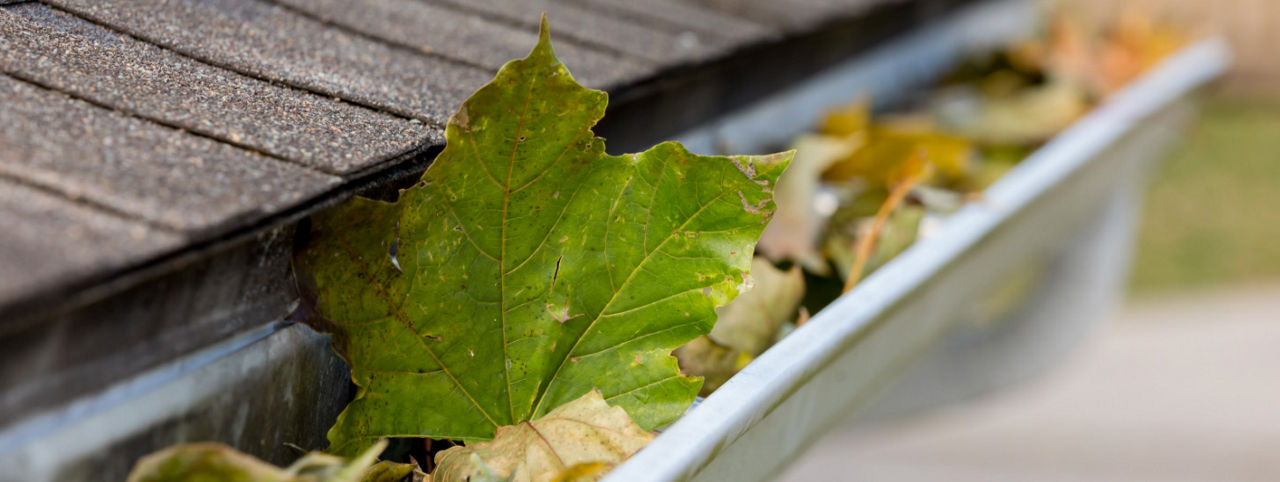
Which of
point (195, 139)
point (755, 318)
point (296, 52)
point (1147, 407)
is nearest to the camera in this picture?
point (195, 139)

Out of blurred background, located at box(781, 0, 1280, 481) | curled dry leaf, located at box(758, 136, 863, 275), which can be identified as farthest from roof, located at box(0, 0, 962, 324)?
blurred background, located at box(781, 0, 1280, 481)

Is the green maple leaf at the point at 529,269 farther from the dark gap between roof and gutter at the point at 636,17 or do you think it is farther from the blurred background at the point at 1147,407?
the blurred background at the point at 1147,407

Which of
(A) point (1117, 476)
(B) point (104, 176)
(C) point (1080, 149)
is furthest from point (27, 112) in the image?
(A) point (1117, 476)

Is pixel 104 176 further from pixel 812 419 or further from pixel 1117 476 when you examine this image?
pixel 1117 476

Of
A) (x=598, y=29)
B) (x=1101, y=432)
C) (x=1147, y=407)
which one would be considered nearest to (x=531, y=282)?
(x=598, y=29)

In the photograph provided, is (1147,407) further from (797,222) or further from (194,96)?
(194,96)

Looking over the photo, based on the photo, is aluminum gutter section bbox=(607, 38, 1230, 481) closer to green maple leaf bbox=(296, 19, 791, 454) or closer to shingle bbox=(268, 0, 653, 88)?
green maple leaf bbox=(296, 19, 791, 454)
